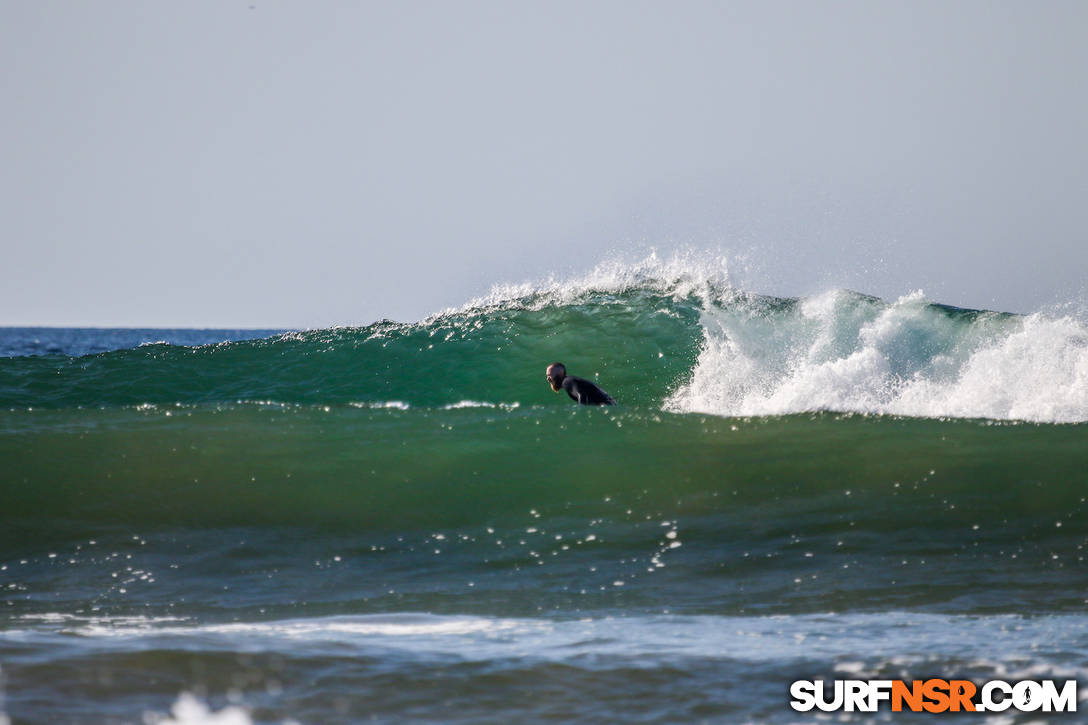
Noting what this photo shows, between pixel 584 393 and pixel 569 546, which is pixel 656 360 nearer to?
pixel 584 393

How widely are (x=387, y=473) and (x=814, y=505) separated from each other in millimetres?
3333

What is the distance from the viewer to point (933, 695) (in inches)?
131

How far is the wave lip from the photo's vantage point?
38.3 ft

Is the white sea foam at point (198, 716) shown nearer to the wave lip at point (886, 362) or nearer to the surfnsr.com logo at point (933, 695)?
the surfnsr.com logo at point (933, 695)

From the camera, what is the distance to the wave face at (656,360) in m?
12.2

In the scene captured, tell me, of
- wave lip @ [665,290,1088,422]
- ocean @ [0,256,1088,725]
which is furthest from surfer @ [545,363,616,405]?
wave lip @ [665,290,1088,422]

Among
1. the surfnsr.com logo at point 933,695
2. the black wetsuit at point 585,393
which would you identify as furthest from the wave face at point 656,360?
the surfnsr.com logo at point 933,695

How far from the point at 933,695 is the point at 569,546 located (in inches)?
128

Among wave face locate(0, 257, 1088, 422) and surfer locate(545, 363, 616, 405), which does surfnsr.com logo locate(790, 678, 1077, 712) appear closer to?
surfer locate(545, 363, 616, 405)

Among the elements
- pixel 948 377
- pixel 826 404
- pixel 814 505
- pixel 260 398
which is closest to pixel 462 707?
pixel 814 505

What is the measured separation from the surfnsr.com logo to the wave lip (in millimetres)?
7266

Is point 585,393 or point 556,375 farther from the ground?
point 556,375

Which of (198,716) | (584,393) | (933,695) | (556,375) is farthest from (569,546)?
(584,393)

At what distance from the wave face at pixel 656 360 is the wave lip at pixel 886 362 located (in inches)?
1.1
